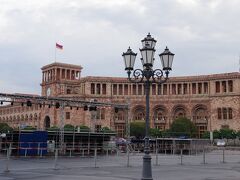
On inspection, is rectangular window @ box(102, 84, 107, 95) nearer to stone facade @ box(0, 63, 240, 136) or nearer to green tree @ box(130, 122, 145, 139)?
stone facade @ box(0, 63, 240, 136)

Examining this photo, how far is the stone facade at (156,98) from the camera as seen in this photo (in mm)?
93750

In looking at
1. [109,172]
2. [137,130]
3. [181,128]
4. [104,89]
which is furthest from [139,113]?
[109,172]

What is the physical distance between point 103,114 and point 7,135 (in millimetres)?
58186

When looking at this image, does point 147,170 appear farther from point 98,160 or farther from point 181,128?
point 181,128

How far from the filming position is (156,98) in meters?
99.5

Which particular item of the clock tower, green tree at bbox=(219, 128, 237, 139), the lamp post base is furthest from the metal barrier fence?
the clock tower

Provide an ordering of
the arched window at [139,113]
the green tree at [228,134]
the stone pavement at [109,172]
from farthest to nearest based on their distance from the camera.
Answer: the arched window at [139,113] < the green tree at [228,134] < the stone pavement at [109,172]

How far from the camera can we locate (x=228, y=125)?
9188 cm

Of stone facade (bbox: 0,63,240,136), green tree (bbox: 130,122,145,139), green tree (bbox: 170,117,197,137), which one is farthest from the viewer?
stone facade (bbox: 0,63,240,136)

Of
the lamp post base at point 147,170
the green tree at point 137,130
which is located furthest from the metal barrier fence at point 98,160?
the green tree at point 137,130

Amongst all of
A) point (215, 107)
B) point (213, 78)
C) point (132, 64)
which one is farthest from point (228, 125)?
point (132, 64)

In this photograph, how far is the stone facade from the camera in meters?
93.8

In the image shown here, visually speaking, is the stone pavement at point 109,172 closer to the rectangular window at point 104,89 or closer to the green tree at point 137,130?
the green tree at point 137,130

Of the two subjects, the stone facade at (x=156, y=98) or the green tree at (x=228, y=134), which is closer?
the green tree at (x=228, y=134)
